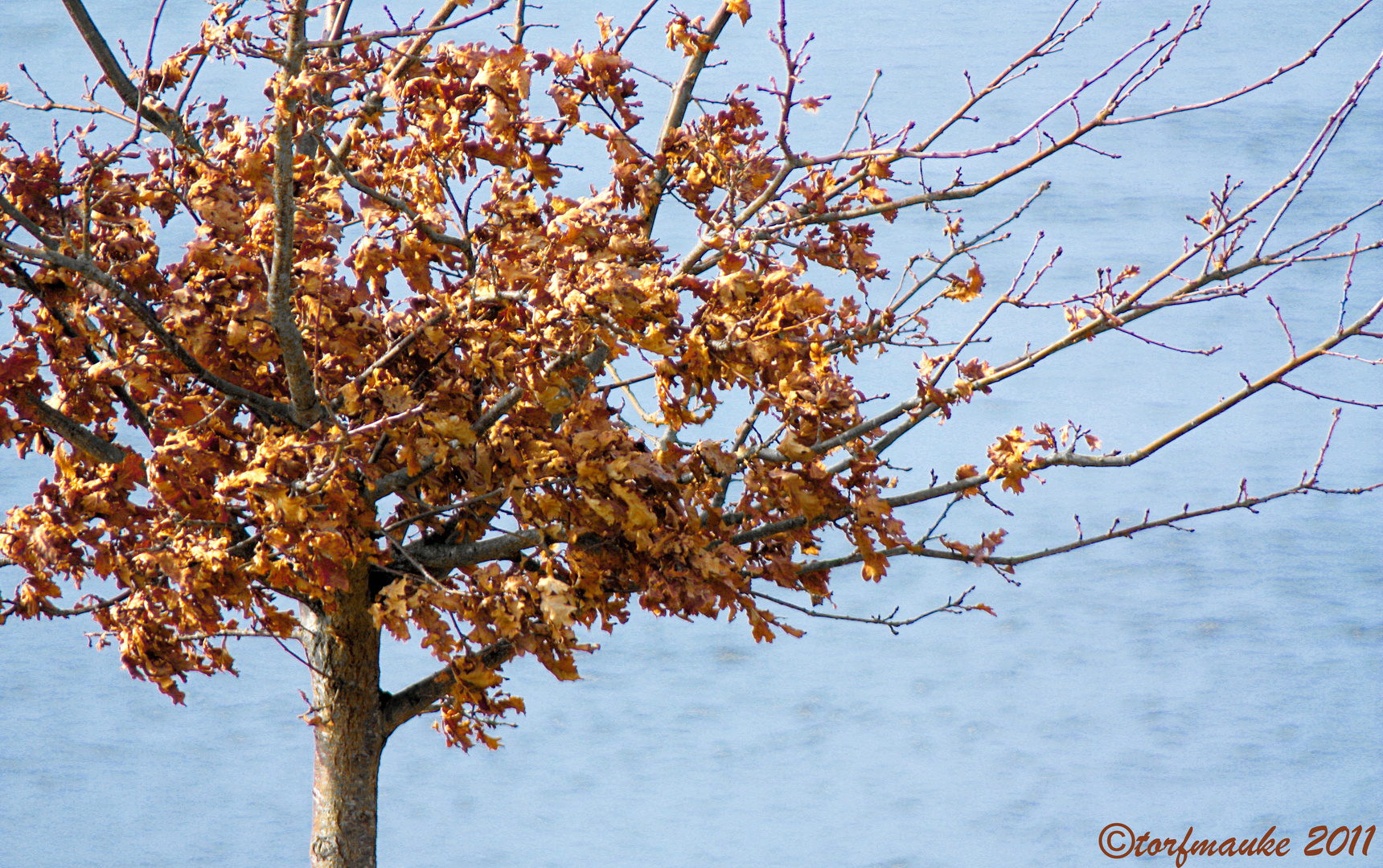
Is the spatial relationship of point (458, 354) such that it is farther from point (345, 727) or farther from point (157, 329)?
point (345, 727)

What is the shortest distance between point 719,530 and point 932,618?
3.69 metres

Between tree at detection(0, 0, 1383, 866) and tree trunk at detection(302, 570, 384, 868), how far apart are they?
154 millimetres

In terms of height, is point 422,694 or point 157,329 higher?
point 157,329

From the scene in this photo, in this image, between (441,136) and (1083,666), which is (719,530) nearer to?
(441,136)

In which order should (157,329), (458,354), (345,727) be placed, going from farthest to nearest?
(345,727) → (458,354) → (157,329)

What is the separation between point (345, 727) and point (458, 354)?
65cm

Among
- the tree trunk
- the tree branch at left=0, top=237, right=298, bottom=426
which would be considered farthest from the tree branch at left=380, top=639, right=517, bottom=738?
the tree branch at left=0, top=237, right=298, bottom=426

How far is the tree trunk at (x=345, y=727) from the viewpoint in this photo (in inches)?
80.7

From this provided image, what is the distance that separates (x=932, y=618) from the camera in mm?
5352

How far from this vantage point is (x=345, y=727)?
2.10 meters

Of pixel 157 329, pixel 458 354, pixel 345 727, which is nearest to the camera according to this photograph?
pixel 157 329

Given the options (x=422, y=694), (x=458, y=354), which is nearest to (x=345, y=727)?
(x=422, y=694)

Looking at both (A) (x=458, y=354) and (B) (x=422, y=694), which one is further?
(B) (x=422, y=694)

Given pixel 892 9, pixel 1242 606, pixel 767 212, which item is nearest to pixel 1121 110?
pixel 892 9
